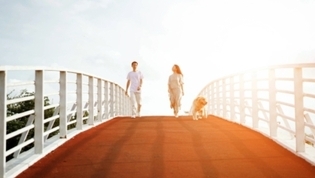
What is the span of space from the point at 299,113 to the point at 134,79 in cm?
739

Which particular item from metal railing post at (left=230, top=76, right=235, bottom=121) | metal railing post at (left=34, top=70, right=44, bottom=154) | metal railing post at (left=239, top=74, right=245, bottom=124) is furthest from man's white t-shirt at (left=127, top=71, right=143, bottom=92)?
metal railing post at (left=34, top=70, right=44, bottom=154)

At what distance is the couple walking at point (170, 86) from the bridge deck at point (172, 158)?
5.09 meters

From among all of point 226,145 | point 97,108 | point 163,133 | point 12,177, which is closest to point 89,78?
point 97,108

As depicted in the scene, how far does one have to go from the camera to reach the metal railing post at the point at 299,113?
6.01 meters

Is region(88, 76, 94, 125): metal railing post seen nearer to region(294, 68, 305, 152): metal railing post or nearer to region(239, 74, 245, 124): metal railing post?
region(239, 74, 245, 124): metal railing post

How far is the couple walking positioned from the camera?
12.8 meters

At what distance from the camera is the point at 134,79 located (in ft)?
41.8

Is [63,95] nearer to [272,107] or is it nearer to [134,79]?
[272,107]

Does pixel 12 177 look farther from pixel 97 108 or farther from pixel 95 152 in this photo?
pixel 97 108

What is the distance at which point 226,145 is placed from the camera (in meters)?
6.64

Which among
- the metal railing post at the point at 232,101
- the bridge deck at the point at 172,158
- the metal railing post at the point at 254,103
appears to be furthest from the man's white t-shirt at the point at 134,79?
the bridge deck at the point at 172,158

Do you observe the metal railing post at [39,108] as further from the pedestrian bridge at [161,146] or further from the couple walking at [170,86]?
the couple walking at [170,86]

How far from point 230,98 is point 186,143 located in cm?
512

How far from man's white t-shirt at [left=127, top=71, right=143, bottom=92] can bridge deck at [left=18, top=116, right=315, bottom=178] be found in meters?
5.07
